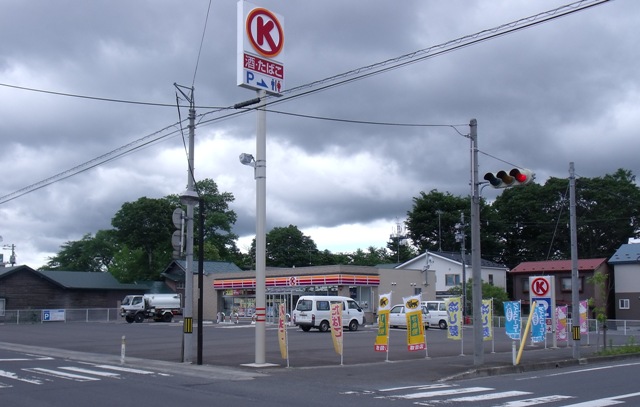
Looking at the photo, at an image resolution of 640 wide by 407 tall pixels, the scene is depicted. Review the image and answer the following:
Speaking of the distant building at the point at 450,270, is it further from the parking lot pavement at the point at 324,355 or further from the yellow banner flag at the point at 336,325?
the yellow banner flag at the point at 336,325

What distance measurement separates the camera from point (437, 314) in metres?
41.8

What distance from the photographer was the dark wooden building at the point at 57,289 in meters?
58.0

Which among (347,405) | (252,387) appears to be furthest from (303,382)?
(347,405)

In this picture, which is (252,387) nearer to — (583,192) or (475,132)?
(475,132)

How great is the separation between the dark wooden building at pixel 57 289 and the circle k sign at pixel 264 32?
1848 inches

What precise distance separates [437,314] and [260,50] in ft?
89.1

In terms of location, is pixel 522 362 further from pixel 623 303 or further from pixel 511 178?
pixel 623 303

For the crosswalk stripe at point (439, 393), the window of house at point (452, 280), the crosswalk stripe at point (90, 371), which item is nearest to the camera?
the crosswalk stripe at point (439, 393)

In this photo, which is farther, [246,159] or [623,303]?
[623,303]

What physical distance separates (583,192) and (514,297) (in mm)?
13440

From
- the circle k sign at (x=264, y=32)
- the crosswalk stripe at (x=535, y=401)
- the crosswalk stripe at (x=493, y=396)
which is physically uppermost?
the circle k sign at (x=264, y=32)

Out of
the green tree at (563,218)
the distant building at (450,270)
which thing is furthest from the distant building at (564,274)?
the green tree at (563,218)

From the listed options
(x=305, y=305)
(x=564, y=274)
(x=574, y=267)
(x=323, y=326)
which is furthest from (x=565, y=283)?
(x=574, y=267)

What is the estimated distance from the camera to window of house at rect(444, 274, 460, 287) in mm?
65125
